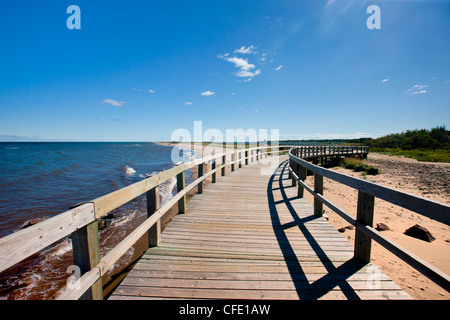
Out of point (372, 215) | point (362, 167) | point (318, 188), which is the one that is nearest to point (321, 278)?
point (372, 215)

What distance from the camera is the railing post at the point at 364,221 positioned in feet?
8.10

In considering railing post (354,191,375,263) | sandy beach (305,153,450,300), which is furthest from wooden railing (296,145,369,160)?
railing post (354,191,375,263)

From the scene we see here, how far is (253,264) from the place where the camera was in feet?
8.66

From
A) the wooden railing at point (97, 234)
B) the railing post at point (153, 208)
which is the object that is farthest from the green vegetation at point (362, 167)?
the railing post at point (153, 208)

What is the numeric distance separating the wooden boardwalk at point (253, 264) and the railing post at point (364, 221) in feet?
0.43

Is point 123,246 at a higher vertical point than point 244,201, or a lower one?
higher

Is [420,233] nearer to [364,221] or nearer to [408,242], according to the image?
[408,242]

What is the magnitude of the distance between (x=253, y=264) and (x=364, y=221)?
155 centimetres

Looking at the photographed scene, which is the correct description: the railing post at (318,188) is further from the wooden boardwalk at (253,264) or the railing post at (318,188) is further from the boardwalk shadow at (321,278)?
the boardwalk shadow at (321,278)

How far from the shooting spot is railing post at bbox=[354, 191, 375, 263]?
247 centimetres

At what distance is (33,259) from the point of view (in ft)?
A: 15.9
